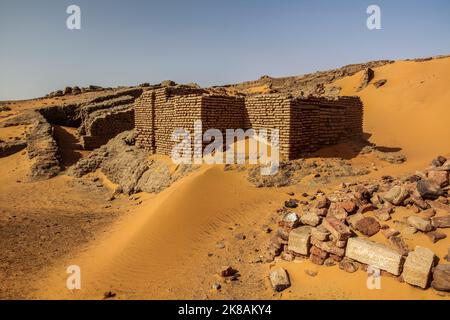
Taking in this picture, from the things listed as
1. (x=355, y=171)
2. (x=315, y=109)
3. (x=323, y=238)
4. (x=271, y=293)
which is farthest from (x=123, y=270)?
(x=315, y=109)

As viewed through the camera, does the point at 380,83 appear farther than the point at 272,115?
Yes

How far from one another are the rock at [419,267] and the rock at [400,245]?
0.18 meters

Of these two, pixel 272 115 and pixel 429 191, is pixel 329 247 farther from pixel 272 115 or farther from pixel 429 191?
pixel 272 115

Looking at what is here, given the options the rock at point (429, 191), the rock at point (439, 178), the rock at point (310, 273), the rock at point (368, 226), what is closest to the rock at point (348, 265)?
the rock at point (310, 273)

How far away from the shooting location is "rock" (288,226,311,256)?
4.67 m

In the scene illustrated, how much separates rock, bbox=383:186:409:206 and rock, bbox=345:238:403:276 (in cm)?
109

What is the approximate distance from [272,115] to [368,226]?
486cm

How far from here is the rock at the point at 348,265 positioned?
4.19 metres

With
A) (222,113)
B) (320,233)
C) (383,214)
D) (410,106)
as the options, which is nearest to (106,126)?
(222,113)

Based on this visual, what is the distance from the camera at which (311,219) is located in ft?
16.5

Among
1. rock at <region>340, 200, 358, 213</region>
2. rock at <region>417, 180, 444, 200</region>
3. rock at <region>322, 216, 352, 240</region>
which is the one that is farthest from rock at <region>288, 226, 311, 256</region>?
rock at <region>417, 180, 444, 200</region>

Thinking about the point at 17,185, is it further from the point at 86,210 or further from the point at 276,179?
the point at 276,179

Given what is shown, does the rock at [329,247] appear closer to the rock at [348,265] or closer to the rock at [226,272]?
the rock at [348,265]

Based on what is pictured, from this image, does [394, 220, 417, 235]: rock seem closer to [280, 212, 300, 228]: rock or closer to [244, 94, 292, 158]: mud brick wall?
[280, 212, 300, 228]: rock
